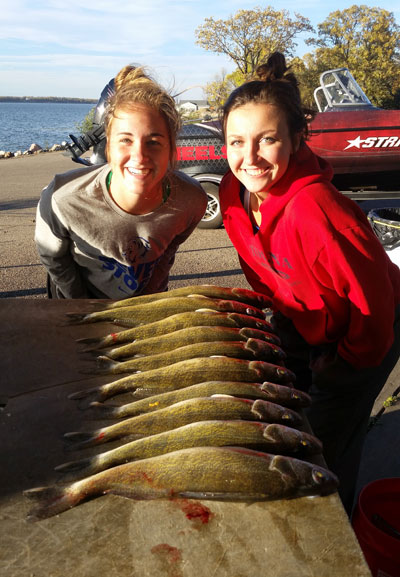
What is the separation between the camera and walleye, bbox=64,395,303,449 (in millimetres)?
1971

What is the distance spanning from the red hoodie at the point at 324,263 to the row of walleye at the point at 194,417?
0.28 metres

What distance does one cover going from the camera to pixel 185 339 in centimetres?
256

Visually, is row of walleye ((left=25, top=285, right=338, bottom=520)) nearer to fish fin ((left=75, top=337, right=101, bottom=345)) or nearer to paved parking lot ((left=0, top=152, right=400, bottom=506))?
fish fin ((left=75, top=337, right=101, bottom=345))

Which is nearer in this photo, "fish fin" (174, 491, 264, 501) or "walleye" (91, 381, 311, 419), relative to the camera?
"fish fin" (174, 491, 264, 501)

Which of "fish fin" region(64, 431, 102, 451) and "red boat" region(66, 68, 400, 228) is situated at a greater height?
"red boat" region(66, 68, 400, 228)

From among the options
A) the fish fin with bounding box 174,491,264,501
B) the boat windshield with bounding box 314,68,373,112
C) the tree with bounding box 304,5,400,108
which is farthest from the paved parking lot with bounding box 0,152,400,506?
the tree with bounding box 304,5,400,108

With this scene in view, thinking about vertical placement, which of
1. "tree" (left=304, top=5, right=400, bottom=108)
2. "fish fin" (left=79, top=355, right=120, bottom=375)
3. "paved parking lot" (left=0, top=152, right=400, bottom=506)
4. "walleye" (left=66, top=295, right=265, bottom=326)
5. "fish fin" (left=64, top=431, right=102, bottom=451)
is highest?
"tree" (left=304, top=5, right=400, bottom=108)

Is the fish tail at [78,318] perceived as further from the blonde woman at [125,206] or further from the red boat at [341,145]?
the red boat at [341,145]

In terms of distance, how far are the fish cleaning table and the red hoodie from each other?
1.05 m

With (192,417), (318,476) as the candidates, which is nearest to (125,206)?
(192,417)

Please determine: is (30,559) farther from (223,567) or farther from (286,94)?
(286,94)

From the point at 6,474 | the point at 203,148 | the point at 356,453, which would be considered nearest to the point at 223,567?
the point at 6,474

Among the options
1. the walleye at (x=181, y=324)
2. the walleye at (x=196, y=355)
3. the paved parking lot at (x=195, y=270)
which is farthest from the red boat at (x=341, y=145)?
the walleye at (x=196, y=355)

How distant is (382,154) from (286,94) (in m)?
7.27
